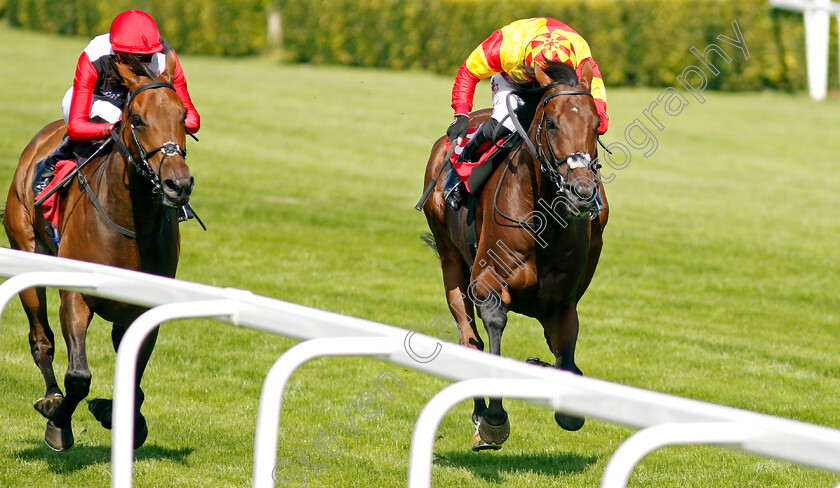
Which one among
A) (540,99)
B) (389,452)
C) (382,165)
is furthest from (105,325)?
(382,165)

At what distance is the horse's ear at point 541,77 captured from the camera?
5000mm

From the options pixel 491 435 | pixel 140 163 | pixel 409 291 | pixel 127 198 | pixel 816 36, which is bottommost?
pixel 409 291

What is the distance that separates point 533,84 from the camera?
5.22m

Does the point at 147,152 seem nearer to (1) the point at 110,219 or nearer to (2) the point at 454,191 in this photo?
(1) the point at 110,219

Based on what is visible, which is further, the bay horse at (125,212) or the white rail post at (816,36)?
the white rail post at (816,36)

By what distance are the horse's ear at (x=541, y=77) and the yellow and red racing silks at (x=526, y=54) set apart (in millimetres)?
47

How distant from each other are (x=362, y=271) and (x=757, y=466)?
558 centimetres

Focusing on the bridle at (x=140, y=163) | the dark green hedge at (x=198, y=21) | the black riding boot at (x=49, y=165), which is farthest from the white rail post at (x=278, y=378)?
the dark green hedge at (x=198, y=21)

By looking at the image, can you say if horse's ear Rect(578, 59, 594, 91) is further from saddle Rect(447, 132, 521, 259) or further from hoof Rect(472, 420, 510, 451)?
hoof Rect(472, 420, 510, 451)

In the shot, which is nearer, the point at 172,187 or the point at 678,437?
the point at 678,437

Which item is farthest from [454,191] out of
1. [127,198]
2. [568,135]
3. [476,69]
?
[127,198]

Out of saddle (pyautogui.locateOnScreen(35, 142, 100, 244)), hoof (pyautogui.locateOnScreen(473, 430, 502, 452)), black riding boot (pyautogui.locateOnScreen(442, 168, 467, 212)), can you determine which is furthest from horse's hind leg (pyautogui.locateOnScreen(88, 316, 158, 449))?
black riding boot (pyautogui.locateOnScreen(442, 168, 467, 212))

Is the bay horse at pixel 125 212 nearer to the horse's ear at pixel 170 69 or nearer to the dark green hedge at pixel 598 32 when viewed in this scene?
the horse's ear at pixel 170 69

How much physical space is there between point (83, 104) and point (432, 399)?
373 cm
